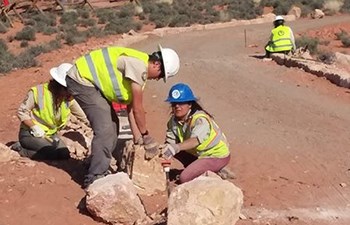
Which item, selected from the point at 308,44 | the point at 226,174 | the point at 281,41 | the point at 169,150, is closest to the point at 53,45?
the point at 308,44

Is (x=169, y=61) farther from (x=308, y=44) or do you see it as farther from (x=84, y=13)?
(x=84, y=13)

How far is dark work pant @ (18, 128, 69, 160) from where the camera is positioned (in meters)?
7.75

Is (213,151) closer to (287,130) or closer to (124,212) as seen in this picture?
(124,212)

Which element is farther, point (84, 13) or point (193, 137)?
point (84, 13)

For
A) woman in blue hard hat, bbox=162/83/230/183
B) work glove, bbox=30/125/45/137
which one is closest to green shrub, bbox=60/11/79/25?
work glove, bbox=30/125/45/137

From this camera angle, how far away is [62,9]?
3509 cm

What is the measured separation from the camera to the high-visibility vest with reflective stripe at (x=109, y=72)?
6.55m

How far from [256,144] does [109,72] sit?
3.13 metres

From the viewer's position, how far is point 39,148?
7.79 metres

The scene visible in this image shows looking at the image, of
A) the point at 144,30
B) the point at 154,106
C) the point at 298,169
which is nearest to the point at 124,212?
the point at 298,169

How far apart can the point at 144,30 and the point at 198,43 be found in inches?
233

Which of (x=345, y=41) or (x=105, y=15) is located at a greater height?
(x=345, y=41)

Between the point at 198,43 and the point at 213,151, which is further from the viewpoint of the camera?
the point at 198,43

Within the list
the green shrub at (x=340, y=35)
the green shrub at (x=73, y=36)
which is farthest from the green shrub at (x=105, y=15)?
the green shrub at (x=340, y=35)
